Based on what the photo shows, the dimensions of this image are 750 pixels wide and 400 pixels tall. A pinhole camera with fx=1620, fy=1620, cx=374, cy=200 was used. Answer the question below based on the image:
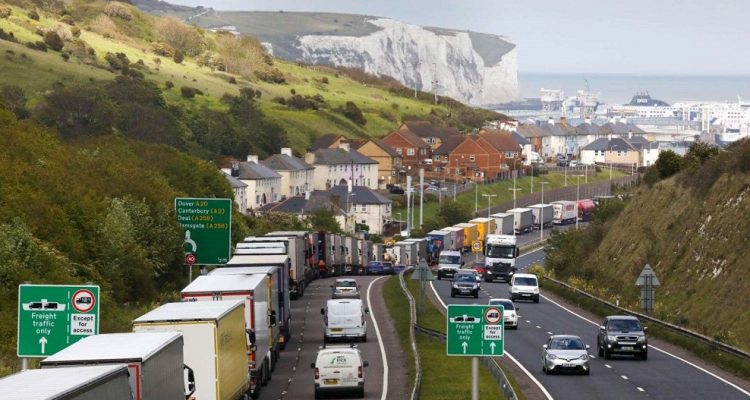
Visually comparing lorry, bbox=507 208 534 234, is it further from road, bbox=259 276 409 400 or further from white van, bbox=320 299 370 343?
white van, bbox=320 299 370 343

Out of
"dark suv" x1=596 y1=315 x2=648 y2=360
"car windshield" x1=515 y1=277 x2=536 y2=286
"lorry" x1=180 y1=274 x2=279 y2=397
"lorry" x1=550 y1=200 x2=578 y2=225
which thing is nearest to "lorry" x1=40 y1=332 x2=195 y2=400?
"lorry" x1=180 y1=274 x2=279 y2=397

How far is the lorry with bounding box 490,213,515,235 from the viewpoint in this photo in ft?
551

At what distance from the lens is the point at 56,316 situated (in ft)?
90.1

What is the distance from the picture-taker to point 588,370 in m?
48.9

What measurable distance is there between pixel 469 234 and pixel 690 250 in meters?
78.3

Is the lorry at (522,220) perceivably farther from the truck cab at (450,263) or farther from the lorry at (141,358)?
the lorry at (141,358)

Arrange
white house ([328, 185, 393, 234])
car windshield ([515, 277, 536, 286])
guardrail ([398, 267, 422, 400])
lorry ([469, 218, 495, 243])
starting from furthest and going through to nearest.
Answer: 1. white house ([328, 185, 393, 234])
2. lorry ([469, 218, 495, 243])
3. car windshield ([515, 277, 536, 286])
4. guardrail ([398, 267, 422, 400])

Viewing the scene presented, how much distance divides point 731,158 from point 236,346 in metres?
50.2

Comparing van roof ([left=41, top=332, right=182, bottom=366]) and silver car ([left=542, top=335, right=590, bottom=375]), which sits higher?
van roof ([left=41, top=332, right=182, bottom=366])

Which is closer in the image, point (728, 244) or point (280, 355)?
point (280, 355)

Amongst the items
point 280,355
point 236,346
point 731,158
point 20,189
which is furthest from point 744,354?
point 731,158

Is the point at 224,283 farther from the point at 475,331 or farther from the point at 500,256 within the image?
the point at 500,256

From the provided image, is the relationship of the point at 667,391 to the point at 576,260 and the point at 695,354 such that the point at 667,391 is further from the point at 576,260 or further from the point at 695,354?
→ the point at 576,260

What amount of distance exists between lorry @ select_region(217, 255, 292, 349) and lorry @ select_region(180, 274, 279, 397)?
5.99 feet
